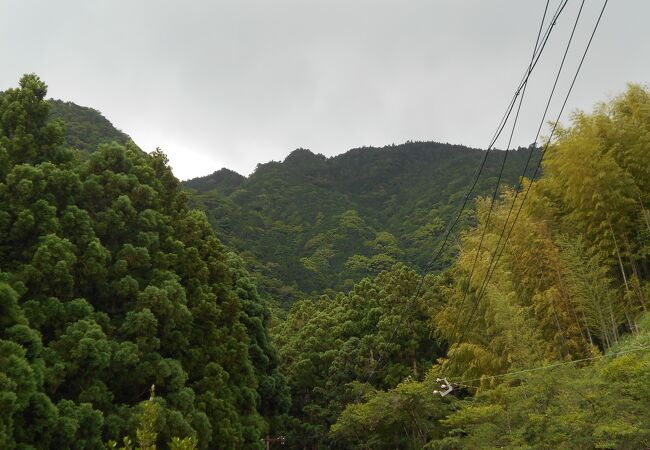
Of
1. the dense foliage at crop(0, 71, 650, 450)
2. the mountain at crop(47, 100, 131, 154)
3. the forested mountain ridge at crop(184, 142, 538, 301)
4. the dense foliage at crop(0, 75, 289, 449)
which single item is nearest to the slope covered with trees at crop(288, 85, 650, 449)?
the dense foliage at crop(0, 71, 650, 450)

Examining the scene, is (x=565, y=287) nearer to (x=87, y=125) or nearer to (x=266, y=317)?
(x=266, y=317)

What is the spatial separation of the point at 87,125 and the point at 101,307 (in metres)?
39.1

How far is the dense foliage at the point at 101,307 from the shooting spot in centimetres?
763

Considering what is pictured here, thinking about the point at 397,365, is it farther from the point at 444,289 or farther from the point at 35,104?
the point at 35,104

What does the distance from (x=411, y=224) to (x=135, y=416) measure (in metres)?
47.2

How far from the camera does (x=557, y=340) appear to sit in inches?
517

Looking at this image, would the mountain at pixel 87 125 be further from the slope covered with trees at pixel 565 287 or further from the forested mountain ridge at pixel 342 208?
the slope covered with trees at pixel 565 287

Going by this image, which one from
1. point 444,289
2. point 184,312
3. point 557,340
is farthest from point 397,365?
point 184,312

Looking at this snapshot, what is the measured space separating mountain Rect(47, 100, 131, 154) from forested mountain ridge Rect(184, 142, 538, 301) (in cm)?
1026

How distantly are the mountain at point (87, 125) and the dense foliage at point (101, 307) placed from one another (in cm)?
2682

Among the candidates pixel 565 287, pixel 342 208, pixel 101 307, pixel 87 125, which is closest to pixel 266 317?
pixel 101 307

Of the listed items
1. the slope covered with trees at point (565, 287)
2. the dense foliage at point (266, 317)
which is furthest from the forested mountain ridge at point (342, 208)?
the slope covered with trees at point (565, 287)

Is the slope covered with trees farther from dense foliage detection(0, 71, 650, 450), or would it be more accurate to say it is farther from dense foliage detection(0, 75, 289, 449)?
dense foliage detection(0, 75, 289, 449)

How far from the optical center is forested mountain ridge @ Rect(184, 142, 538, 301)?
44.5m
